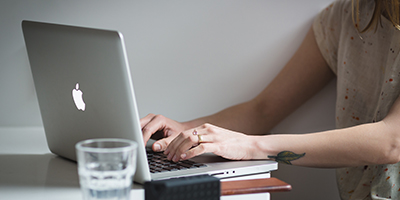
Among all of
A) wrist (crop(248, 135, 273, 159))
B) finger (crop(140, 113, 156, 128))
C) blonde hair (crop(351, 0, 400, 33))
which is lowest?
wrist (crop(248, 135, 273, 159))

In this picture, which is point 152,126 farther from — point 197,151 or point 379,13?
point 379,13

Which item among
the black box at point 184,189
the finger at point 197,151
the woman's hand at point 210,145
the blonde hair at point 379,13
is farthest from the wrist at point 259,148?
the blonde hair at point 379,13

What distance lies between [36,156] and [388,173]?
949 millimetres

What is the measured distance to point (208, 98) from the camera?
53.2 inches

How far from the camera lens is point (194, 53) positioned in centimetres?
132

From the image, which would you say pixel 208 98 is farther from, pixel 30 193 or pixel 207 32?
pixel 30 193

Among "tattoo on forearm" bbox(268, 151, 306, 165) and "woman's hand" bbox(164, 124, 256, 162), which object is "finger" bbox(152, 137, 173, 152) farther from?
"tattoo on forearm" bbox(268, 151, 306, 165)

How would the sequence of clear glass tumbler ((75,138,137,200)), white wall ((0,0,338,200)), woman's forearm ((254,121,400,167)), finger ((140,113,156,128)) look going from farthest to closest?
white wall ((0,0,338,200)), finger ((140,113,156,128)), woman's forearm ((254,121,400,167)), clear glass tumbler ((75,138,137,200))

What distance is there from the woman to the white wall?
8 centimetres

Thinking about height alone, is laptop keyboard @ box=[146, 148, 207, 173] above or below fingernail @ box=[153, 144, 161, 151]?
below

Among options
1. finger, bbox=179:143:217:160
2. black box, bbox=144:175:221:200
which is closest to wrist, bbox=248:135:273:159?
finger, bbox=179:143:217:160

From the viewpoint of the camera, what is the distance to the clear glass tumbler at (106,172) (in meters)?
0.41

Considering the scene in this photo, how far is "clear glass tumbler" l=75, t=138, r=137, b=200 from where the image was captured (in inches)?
16.2

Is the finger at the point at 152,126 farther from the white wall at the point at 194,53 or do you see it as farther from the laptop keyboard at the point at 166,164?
the white wall at the point at 194,53
